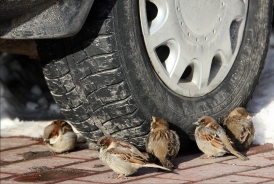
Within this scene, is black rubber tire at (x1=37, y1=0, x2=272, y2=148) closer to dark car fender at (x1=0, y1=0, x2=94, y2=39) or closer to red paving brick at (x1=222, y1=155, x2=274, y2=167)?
dark car fender at (x1=0, y1=0, x2=94, y2=39)

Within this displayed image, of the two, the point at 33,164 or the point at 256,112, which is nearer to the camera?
the point at 33,164

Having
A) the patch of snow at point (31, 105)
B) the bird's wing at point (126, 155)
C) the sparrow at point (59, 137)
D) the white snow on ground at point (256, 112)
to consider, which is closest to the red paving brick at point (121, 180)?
the bird's wing at point (126, 155)

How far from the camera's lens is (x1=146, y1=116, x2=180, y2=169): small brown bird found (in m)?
4.26

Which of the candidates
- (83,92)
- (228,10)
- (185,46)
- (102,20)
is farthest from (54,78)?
(228,10)

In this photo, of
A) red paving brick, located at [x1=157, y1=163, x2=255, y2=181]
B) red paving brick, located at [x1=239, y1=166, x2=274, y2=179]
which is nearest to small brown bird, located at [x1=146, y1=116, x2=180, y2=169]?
red paving brick, located at [x1=157, y1=163, x2=255, y2=181]

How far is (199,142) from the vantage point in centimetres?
459

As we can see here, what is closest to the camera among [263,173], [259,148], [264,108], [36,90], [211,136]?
[263,173]

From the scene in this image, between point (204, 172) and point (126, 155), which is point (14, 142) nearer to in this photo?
point (126, 155)

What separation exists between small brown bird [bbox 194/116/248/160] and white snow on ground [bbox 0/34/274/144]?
44 centimetres

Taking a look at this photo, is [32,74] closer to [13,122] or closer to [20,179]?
[13,122]

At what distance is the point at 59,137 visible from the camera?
4.98 metres

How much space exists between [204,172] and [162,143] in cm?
35

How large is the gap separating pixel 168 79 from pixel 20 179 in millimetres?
1156

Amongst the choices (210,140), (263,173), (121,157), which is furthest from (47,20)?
(263,173)
